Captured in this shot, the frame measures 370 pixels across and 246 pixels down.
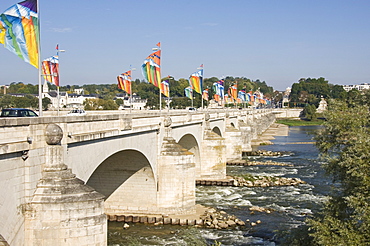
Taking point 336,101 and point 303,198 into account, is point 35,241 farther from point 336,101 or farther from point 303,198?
point 303,198

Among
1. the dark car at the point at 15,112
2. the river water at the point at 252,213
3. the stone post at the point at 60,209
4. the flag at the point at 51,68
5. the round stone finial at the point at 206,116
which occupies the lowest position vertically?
the river water at the point at 252,213

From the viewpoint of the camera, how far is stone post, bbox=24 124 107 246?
47.9ft

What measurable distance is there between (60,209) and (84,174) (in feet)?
13.6

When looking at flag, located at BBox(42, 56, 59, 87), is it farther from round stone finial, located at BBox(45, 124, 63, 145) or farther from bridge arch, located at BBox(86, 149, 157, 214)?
round stone finial, located at BBox(45, 124, 63, 145)

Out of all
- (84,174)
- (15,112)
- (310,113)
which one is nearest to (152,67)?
(15,112)

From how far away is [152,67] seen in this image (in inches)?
1352

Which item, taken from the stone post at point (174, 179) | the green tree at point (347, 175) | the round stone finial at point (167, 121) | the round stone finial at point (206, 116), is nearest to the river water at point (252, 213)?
the stone post at point (174, 179)

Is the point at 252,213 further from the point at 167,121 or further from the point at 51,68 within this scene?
the point at 51,68

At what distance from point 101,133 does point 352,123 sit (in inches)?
398

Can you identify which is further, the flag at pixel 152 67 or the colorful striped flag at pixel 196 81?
the colorful striped flag at pixel 196 81

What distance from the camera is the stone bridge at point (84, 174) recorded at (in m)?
14.0

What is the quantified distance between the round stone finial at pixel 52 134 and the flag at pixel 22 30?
2.74 m

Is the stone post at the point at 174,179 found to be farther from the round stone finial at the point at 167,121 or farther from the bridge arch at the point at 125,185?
the bridge arch at the point at 125,185

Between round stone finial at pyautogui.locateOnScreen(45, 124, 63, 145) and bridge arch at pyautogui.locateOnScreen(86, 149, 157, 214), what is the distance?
44.9 ft
